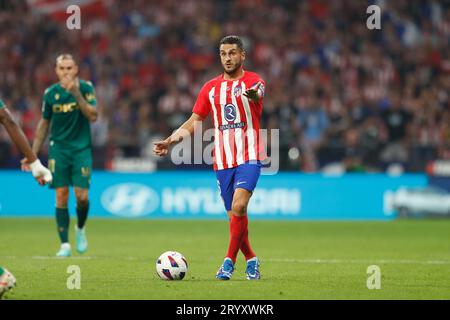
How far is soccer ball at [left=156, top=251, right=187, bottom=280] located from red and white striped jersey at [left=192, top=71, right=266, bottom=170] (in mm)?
1070

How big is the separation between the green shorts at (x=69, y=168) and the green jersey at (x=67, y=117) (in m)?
0.10

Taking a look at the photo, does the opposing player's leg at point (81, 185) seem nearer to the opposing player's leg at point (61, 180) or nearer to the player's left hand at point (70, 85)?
the opposing player's leg at point (61, 180)

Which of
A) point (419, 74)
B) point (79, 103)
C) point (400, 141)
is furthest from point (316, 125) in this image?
point (79, 103)

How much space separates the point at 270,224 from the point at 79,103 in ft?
27.9

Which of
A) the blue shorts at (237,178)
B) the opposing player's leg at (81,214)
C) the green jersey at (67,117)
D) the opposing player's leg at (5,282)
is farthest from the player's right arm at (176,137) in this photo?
the opposing player's leg at (81,214)

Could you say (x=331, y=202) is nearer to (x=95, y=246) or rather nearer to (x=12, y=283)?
(x=95, y=246)

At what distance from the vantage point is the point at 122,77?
27.2 metres

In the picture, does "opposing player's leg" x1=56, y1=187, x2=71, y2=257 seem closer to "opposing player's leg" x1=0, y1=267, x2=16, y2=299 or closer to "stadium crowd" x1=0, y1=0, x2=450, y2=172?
"opposing player's leg" x1=0, y1=267, x2=16, y2=299

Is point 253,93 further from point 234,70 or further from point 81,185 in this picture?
point 81,185

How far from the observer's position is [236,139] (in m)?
9.85

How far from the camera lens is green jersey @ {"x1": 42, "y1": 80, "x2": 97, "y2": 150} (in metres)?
13.1

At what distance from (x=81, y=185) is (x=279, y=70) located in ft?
48.9

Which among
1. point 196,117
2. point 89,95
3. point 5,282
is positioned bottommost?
point 5,282

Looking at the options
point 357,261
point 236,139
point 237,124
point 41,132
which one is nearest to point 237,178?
point 236,139
